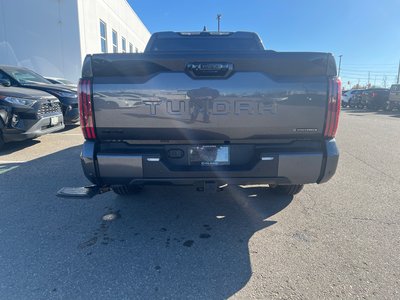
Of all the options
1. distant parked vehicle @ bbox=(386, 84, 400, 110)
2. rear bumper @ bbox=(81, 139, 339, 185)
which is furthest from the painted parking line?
distant parked vehicle @ bbox=(386, 84, 400, 110)

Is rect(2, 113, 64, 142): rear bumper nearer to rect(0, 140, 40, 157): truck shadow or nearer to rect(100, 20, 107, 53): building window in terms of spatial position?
rect(0, 140, 40, 157): truck shadow

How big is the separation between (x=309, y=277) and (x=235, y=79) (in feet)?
5.90

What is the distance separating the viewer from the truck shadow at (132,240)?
2.16 meters

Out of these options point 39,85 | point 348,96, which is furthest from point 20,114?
point 348,96

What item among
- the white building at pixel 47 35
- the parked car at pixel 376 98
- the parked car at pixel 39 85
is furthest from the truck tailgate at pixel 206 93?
the parked car at pixel 376 98

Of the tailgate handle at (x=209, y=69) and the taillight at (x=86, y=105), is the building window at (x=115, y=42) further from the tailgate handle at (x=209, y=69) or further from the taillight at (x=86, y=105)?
the tailgate handle at (x=209, y=69)

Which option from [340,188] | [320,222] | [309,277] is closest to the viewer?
[309,277]

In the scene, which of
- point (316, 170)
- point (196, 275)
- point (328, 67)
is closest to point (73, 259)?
point (196, 275)

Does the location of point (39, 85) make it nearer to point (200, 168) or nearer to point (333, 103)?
point (200, 168)

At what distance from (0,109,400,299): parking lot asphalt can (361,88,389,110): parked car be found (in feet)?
71.0

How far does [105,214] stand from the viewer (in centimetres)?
333

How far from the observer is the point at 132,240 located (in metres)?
2.77

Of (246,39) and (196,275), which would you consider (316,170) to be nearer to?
(196,275)

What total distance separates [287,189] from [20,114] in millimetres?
5666
